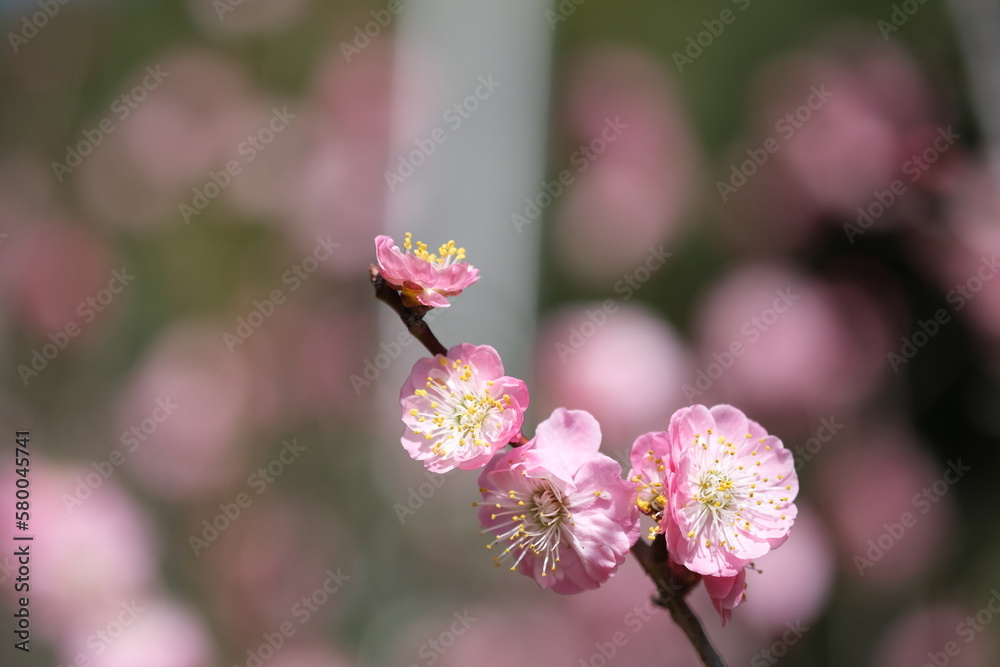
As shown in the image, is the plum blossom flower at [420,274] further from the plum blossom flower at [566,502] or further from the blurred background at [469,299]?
the blurred background at [469,299]

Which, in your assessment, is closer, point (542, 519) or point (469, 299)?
point (542, 519)

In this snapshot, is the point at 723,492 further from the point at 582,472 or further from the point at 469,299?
the point at 469,299

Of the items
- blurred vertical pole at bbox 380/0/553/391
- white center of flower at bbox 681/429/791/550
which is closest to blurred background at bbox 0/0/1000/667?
blurred vertical pole at bbox 380/0/553/391

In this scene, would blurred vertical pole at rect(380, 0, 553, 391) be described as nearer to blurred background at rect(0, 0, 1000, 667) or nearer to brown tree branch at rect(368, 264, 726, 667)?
blurred background at rect(0, 0, 1000, 667)

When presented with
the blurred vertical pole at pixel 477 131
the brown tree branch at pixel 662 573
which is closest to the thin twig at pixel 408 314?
the brown tree branch at pixel 662 573

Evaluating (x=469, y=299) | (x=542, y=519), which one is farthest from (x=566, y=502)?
(x=469, y=299)

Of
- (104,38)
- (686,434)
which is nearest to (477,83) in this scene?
(104,38)

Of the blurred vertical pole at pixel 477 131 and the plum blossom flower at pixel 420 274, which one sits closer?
the plum blossom flower at pixel 420 274
